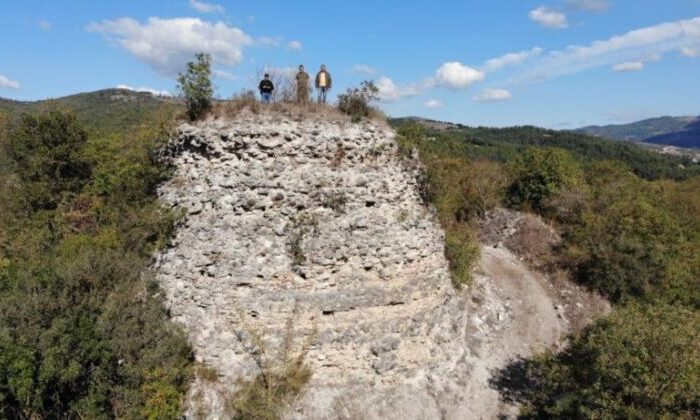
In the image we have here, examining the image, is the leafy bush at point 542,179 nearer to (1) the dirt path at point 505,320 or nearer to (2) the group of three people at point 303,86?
(1) the dirt path at point 505,320

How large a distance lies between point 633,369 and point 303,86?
12.2 meters

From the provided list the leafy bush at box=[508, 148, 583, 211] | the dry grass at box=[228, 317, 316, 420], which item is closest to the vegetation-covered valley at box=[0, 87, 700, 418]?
the dry grass at box=[228, 317, 316, 420]

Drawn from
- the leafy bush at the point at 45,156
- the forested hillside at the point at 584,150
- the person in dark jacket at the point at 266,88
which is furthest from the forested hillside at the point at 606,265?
the forested hillside at the point at 584,150

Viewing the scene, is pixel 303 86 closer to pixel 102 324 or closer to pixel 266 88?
pixel 266 88

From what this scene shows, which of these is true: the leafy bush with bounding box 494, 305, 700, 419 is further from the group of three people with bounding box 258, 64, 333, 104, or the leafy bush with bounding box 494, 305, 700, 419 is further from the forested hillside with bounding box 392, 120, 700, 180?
the forested hillside with bounding box 392, 120, 700, 180

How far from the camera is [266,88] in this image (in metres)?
13.5

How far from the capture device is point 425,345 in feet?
45.8

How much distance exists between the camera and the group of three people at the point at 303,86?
13523 mm

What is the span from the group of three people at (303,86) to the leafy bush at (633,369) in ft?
35.8

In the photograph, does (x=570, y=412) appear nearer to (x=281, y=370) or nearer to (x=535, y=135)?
(x=281, y=370)

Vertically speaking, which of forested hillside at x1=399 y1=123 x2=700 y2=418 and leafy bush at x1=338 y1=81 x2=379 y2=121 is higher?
leafy bush at x1=338 y1=81 x2=379 y2=121

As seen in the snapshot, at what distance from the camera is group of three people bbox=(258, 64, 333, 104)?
13.5 metres

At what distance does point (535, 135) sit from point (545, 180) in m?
129

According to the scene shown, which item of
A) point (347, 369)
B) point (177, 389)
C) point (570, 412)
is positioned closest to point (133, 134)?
point (177, 389)
